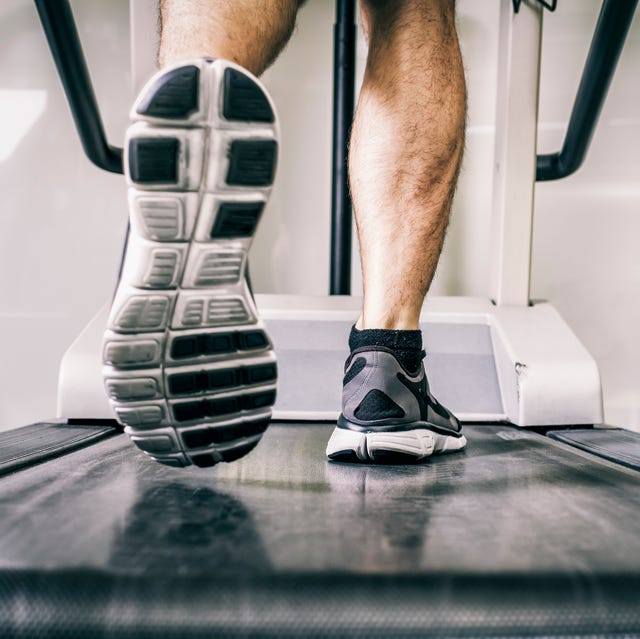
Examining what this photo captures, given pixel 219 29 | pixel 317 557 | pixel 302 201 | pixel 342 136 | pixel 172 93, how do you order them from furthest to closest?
1. pixel 302 201
2. pixel 342 136
3. pixel 219 29
4. pixel 172 93
5. pixel 317 557

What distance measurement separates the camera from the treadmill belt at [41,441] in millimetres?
787

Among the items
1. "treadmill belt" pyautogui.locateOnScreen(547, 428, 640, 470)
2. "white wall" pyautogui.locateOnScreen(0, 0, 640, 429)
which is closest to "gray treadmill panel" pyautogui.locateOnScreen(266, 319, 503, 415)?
"treadmill belt" pyautogui.locateOnScreen(547, 428, 640, 470)

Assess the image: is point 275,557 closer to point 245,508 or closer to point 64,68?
point 245,508

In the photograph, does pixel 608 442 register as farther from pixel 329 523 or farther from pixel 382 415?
pixel 329 523

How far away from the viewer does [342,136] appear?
154 centimetres

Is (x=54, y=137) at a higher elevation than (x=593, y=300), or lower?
higher

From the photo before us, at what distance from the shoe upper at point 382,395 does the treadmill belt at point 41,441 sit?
397 mm

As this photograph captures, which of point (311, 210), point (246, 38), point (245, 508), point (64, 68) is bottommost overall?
point (245, 508)

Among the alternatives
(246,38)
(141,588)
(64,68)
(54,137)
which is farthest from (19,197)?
(141,588)

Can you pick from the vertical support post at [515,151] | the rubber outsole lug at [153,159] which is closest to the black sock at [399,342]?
the rubber outsole lug at [153,159]

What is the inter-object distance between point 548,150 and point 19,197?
152cm

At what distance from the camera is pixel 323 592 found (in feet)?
1.30

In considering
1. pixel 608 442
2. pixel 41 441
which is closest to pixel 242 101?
pixel 41 441

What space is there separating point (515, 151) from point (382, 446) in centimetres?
94
